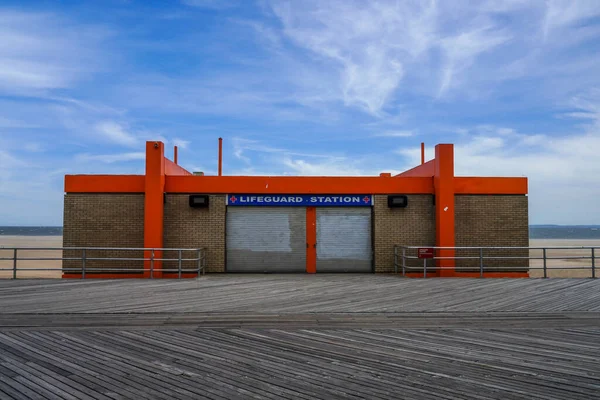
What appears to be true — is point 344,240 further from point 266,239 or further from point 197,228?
point 197,228

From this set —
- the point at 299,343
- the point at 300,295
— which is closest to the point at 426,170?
the point at 300,295

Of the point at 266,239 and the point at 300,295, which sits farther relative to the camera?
the point at 266,239

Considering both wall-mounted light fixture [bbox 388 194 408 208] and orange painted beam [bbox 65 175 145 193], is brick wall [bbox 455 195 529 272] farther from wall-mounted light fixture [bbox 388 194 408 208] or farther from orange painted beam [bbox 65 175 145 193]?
orange painted beam [bbox 65 175 145 193]

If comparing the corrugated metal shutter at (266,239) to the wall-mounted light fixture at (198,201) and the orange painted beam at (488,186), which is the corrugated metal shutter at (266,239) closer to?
the wall-mounted light fixture at (198,201)

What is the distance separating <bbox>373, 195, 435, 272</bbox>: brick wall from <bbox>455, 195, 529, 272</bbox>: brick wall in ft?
2.91

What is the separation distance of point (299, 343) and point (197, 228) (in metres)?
9.38

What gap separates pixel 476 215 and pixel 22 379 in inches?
535

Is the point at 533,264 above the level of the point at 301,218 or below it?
below

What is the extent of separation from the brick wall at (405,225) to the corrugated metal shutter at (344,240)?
42 centimetres

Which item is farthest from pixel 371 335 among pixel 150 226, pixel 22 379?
pixel 150 226

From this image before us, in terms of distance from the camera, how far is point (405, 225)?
605 inches

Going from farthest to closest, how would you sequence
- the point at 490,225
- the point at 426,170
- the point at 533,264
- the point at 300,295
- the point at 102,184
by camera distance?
the point at 533,264
the point at 426,170
the point at 490,225
the point at 102,184
the point at 300,295

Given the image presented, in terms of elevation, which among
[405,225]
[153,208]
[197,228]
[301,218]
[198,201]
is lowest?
[197,228]

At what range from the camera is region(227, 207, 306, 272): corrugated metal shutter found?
15.4m
